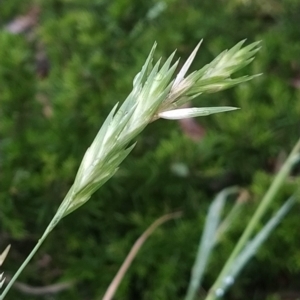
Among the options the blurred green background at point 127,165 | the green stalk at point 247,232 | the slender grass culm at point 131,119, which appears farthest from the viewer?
the blurred green background at point 127,165

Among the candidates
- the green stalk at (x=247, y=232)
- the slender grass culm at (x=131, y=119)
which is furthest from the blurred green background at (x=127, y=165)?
the slender grass culm at (x=131, y=119)

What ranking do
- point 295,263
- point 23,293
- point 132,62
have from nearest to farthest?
point 295,263 → point 23,293 → point 132,62

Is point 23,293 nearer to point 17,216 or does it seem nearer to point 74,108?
point 17,216

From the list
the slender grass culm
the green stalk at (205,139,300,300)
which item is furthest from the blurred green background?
the slender grass culm

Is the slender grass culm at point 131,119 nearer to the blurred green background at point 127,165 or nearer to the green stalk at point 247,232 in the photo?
the green stalk at point 247,232

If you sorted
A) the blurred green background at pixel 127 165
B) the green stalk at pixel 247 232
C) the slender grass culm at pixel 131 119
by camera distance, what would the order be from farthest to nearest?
1. the blurred green background at pixel 127 165
2. the green stalk at pixel 247 232
3. the slender grass culm at pixel 131 119

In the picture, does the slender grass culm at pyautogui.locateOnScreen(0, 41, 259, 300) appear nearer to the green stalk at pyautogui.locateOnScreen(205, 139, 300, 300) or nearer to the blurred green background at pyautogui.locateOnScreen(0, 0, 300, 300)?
the green stalk at pyautogui.locateOnScreen(205, 139, 300, 300)

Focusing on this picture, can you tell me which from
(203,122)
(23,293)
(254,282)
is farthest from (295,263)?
(23,293)

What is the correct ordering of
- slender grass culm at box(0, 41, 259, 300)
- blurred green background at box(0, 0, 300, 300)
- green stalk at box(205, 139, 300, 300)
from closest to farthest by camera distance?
slender grass culm at box(0, 41, 259, 300) → green stalk at box(205, 139, 300, 300) → blurred green background at box(0, 0, 300, 300)

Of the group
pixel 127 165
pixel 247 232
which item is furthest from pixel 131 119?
pixel 127 165
